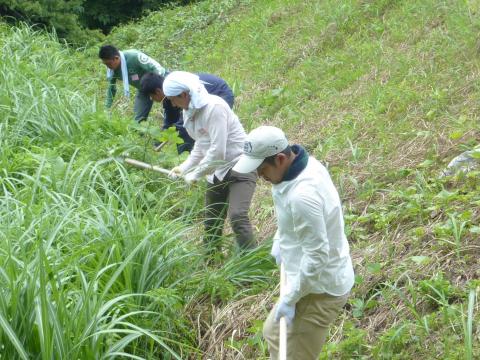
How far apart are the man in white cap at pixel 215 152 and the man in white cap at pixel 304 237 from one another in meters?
1.61

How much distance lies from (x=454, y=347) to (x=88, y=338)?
176 centimetres

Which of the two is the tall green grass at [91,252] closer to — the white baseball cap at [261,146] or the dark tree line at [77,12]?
the white baseball cap at [261,146]

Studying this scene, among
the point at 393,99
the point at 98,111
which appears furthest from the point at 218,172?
the point at 98,111

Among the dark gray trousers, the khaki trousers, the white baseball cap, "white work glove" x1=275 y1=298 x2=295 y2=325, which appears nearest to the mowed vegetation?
the dark gray trousers

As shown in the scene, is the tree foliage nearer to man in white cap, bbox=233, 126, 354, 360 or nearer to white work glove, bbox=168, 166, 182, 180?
white work glove, bbox=168, 166, 182, 180

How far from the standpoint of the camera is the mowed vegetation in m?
4.05

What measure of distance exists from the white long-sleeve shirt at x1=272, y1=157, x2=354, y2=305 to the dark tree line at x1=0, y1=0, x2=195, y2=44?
11150mm

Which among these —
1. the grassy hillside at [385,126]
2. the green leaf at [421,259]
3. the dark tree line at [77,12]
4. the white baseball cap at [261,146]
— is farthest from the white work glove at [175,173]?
the dark tree line at [77,12]

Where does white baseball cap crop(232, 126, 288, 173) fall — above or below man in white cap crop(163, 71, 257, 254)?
above

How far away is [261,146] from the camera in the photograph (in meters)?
3.42

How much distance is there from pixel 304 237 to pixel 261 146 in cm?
43

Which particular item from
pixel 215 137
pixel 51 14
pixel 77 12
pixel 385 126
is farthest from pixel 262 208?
pixel 77 12

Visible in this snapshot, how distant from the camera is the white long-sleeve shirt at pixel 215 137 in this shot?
17.1 ft

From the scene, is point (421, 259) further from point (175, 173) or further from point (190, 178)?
point (175, 173)
